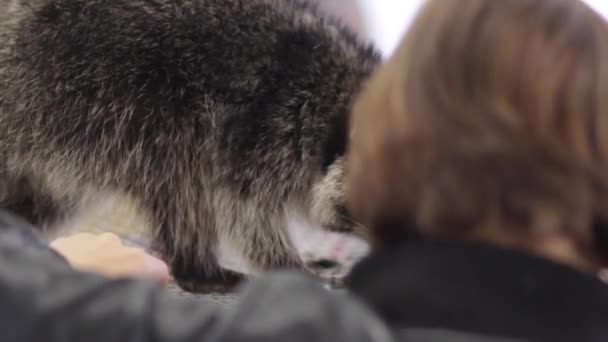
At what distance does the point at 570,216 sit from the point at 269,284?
19 cm

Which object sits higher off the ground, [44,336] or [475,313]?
[475,313]

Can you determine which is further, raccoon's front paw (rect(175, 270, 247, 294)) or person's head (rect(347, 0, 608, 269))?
raccoon's front paw (rect(175, 270, 247, 294))

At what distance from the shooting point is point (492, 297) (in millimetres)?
462

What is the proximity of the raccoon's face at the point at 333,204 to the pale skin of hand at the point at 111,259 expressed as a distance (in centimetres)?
21

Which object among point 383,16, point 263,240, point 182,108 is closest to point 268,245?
point 263,240

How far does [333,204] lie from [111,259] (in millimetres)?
255

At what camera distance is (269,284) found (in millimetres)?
450

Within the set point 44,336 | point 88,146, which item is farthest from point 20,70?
point 44,336

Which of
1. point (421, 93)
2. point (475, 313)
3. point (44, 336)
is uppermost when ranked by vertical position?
point (421, 93)

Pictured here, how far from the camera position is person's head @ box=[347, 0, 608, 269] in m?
0.48

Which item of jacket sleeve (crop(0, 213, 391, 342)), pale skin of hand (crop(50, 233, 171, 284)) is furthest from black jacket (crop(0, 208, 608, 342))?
pale skin of hand (crop(50, 233, 171, 284))

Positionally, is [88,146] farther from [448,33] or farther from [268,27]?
[448,33]

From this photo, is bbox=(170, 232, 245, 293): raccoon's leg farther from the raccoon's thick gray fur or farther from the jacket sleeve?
the jacket sleeve

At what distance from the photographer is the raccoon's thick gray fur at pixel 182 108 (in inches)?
32.9
